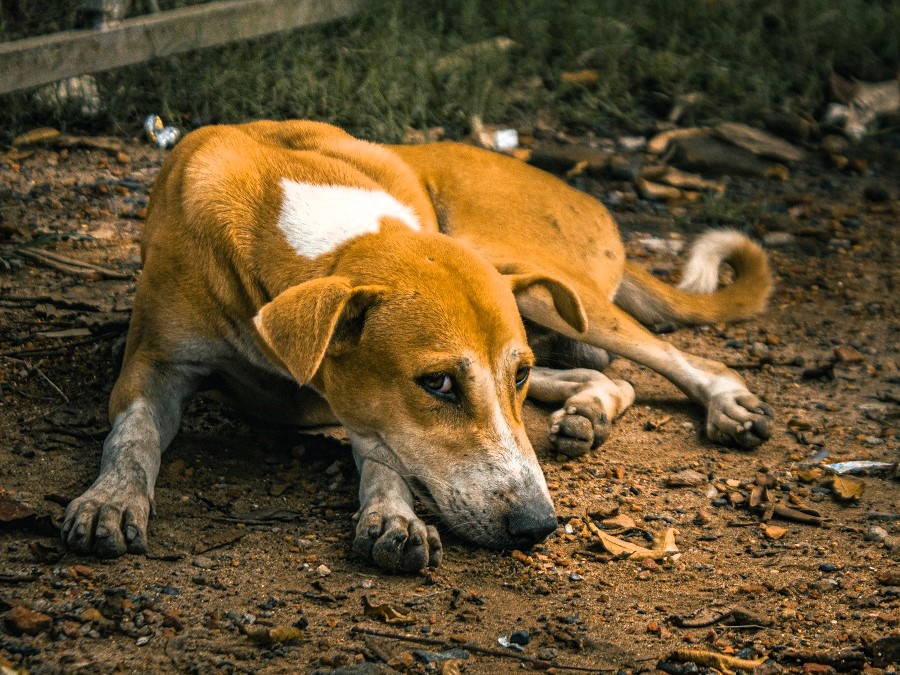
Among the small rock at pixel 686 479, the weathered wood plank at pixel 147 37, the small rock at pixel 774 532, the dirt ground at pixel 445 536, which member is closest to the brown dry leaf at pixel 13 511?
the dirt ground at pixel 445 536

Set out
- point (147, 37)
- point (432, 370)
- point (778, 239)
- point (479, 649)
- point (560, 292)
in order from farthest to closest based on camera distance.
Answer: point (778, 239)
point (147, 37)
point (560, 292)
point (432, 370)
point (479, 649)

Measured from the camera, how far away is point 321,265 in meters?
3.24

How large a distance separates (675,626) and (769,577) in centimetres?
42

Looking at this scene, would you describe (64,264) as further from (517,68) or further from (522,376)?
(517,68)

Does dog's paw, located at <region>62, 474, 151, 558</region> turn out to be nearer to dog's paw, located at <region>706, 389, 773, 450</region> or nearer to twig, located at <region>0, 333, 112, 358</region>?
twig, located at <region>0, 333, 112, 358</region>

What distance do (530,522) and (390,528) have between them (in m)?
0.38

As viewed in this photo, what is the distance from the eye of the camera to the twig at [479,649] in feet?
8.41

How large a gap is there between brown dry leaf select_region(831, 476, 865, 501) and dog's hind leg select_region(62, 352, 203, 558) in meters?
2.13

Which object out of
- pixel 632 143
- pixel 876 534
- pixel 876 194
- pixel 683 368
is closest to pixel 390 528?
pixel 876 534

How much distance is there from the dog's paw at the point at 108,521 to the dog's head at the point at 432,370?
569 mm

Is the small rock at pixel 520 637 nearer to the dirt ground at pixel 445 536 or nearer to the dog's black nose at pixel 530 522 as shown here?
the dirt ground at pixel 445 536

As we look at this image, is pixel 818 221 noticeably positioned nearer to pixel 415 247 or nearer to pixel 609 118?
pixel 609 118

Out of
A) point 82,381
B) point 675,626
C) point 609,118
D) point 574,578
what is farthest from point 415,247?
point 609,118

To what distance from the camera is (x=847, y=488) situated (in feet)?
11.8
